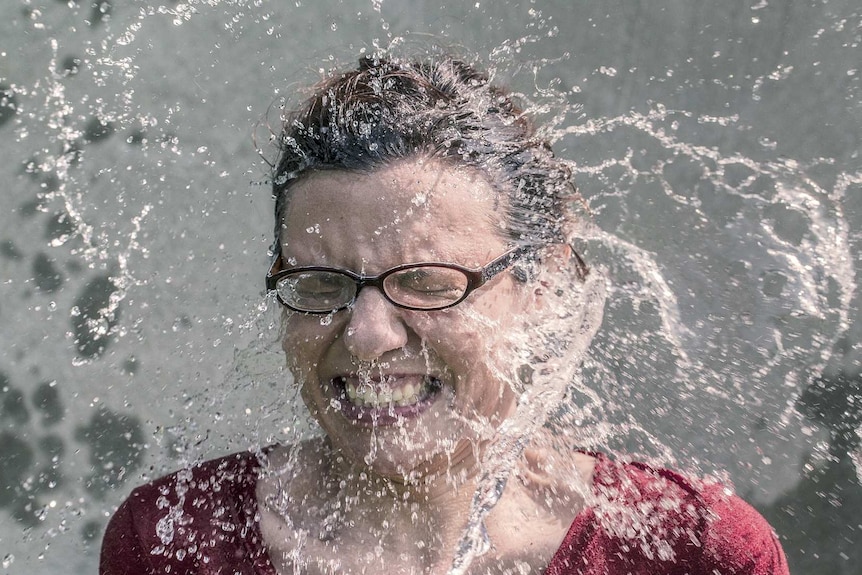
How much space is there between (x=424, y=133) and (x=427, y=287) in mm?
374

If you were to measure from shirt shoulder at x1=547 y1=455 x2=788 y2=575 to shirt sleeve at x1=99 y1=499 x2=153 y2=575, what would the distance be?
3.47ft

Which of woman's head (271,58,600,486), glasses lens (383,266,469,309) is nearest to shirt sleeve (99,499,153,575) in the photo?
woman's head (271,58,600,486)

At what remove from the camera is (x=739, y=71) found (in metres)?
3.55

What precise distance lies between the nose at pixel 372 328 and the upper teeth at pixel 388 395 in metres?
0.10

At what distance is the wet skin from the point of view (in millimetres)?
2014

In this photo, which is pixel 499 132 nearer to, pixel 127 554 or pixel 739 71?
pixel 127 554

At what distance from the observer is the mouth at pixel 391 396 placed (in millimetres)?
2080

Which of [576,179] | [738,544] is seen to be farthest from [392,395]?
[576,179]

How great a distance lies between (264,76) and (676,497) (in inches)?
94.8

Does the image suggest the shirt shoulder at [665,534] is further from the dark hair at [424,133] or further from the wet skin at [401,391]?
the dark hair at [424,133]

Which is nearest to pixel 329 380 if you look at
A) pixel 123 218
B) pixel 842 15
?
pixel 123 218

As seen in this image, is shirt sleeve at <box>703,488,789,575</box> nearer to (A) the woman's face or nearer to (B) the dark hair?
(A) the woman's face

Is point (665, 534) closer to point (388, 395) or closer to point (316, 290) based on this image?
point (388, 395)

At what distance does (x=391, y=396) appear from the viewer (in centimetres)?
208
